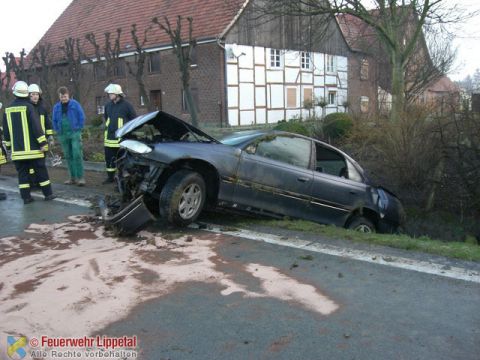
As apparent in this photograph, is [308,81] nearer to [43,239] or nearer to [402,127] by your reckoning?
[402,127]

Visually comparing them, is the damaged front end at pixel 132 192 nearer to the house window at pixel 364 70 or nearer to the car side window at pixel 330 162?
the car side window at pixel 330 162

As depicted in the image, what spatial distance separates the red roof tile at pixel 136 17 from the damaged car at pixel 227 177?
14.7 metres

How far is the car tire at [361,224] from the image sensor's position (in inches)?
297

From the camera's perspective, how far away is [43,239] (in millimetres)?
6023

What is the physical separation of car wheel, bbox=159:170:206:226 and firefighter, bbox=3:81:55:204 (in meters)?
3.45

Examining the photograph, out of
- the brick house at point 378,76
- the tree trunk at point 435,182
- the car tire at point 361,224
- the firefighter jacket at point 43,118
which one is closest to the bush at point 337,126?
the brick house at point 378,76

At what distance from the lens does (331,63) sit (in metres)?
33.5

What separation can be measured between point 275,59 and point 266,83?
177 centimetres

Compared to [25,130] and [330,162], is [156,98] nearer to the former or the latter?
[25,130]

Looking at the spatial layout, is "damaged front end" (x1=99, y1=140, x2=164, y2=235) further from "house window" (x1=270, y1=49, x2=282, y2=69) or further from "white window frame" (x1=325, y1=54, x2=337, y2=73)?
"white window frame" (x1=325, y1=54, x2=337, y2=73)

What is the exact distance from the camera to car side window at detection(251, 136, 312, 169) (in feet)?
22.1

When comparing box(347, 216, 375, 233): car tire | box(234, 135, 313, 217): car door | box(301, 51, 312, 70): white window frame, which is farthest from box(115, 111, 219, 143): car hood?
box(301, 51, 312, 70): white window frame

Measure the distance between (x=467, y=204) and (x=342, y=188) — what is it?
3.77m

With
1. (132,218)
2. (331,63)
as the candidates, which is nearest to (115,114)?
(132,218)
